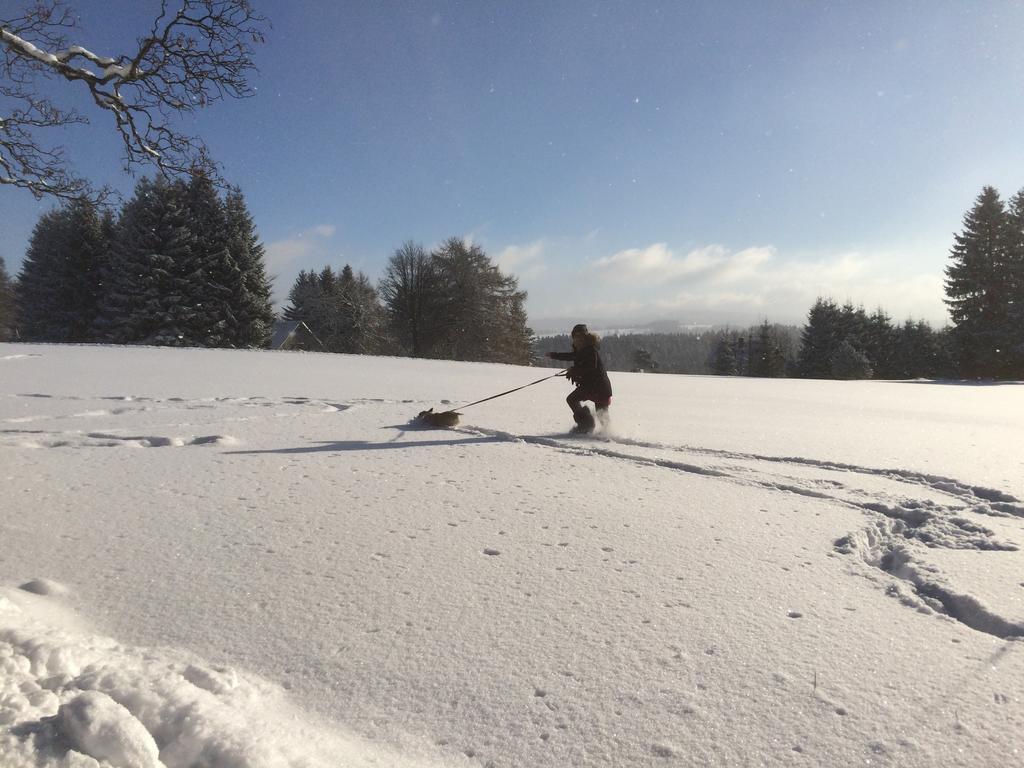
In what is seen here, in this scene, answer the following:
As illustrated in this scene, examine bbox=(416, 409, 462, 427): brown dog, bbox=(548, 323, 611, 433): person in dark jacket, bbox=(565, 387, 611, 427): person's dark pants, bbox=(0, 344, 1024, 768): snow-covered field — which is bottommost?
bbox=(0, 344, 1024, 768): snow-covered field

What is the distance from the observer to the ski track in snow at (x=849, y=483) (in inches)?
94.0

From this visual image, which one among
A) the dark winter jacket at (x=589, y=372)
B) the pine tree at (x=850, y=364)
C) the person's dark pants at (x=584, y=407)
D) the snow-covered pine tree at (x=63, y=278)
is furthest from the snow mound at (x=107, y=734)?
the pine tree at (x=850, y=364)

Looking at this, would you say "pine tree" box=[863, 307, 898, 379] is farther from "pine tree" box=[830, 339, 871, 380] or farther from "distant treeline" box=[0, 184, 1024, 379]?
"pine tree" box=[830, 339, 871, 380]

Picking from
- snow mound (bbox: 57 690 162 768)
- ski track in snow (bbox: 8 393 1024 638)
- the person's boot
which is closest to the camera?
snow mound (bbox: 57 690 162 768)

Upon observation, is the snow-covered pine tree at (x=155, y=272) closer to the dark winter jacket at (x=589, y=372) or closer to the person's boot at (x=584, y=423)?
the dark winter jacket at (x=589, y=372)

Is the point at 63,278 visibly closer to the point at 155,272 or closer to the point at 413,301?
the point at 155,272

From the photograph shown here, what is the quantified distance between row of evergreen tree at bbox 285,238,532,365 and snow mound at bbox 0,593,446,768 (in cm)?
3351

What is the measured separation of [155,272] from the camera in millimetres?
27375

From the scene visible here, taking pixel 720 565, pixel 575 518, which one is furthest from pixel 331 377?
pixel 720 565

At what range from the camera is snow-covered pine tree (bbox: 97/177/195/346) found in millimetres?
27469

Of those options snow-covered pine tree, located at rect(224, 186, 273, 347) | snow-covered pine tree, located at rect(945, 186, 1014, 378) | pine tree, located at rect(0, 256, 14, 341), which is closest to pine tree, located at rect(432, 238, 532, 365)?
snow-covered pine tree, located at rect(224, 186, 273, 347)

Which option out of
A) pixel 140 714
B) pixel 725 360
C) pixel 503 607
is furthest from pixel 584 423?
pixel 725 360

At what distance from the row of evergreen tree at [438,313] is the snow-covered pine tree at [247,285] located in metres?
9.70

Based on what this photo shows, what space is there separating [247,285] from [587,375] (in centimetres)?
2825
